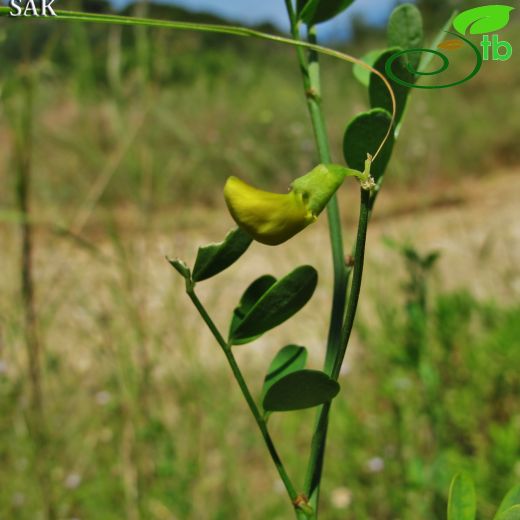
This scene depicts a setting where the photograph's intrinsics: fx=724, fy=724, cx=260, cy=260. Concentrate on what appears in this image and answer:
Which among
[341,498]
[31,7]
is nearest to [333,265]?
[31,7]

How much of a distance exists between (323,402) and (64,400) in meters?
1.14

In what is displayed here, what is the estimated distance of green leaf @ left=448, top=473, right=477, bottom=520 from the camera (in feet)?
0.90

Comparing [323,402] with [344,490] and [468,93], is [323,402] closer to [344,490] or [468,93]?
[344,490]

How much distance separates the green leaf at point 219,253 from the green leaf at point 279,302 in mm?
21

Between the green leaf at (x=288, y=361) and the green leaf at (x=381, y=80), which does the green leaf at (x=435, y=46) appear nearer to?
the green leaf at (x=381, y=80)

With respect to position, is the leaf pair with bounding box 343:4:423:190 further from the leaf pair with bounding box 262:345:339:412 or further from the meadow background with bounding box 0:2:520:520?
the meadow background with bounding box 0:2:520:520

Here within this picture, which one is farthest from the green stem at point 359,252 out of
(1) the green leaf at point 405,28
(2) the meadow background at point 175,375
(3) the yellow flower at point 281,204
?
(2) the meadow background at point 175,375

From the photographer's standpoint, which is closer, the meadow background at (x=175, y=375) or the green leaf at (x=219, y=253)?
the green leaf at (x=219, y=253)

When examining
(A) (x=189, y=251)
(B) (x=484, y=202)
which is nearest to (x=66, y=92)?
(B) (x=484, y=202)

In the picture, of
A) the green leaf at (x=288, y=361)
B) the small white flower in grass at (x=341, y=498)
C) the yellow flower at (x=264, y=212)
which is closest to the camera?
the yellow flower at (x=264, y=212)

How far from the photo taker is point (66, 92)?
4.20 meters

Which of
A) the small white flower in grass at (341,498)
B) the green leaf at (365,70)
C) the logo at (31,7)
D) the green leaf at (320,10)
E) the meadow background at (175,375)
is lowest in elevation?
the small white flower in grass at (341,498)

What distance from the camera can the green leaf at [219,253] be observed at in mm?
285

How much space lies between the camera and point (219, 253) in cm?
29
